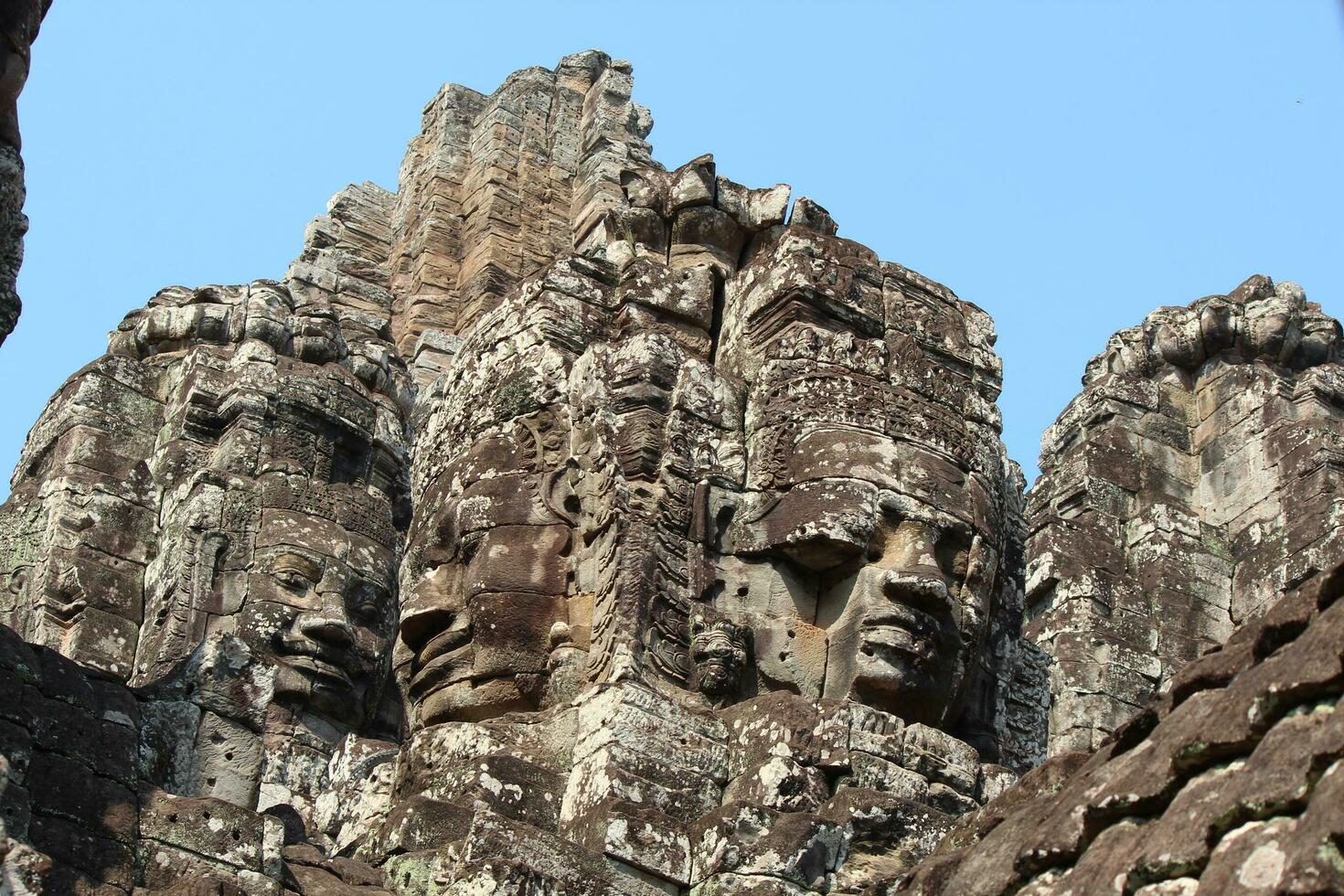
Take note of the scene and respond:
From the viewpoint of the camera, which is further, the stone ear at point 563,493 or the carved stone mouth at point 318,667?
the carved stone mouth at point 318,667

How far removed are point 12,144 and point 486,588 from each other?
3937 millimetres

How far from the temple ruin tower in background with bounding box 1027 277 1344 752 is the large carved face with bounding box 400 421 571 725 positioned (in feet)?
18.4

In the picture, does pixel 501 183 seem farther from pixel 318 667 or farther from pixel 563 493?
pixel 563 493

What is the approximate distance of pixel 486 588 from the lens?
14.2 metres

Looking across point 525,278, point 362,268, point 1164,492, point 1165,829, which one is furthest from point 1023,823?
point 362,268

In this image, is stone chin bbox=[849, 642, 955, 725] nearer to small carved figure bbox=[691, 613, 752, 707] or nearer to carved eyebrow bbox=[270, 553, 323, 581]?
small carved figure bbox=[691, 613, 752, 707]

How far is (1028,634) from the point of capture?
19812 millimetres

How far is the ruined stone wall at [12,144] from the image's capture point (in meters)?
11.1

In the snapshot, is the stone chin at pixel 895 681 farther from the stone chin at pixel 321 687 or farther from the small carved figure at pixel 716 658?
the stone chin at pixel 321 687

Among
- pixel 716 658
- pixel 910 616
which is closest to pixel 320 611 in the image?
pixel 716 658


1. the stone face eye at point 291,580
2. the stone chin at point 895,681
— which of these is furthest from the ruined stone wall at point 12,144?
the stone face eye at point 291,580

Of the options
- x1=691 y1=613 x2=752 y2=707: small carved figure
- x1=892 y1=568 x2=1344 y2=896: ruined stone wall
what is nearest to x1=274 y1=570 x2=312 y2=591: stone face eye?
x1=691 y1=613 x2=752 y2=707: small carved figure

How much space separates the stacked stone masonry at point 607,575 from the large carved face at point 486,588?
1.0 inches

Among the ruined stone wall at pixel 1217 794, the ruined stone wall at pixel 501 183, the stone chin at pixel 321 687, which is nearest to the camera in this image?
the ruined stone wall at pixel 1217 794
